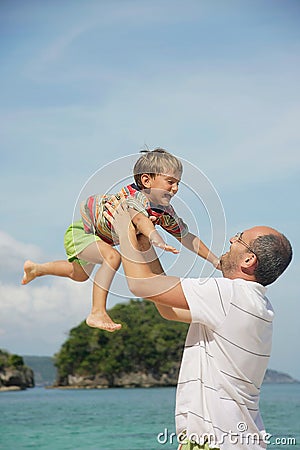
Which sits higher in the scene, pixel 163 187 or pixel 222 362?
pixel 163 187

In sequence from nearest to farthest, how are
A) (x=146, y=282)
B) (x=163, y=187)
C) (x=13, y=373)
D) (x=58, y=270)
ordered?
(x=146, y=282) → (x=163, y=187) → (x=58, y=270) → (x=13, y=373)

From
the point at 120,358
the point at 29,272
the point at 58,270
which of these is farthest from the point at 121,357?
the point at 58,270

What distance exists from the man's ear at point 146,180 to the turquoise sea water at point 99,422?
10.9 meters

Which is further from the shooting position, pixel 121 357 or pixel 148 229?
pixel 121 357

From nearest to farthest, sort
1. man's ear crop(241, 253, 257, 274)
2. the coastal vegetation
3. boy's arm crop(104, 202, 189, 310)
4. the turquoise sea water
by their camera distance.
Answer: boy's arm crop(104, 202, 189, 310)
man's ear crop(241, 253, 257, 274)
the turquoise sea water
the coastal vegetation

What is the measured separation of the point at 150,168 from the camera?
2738mm

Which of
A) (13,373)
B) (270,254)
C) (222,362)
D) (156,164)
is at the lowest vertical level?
(222,362)

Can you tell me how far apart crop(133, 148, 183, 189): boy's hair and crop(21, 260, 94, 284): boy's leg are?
1.75 ft

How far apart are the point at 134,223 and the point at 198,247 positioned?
1.08ft

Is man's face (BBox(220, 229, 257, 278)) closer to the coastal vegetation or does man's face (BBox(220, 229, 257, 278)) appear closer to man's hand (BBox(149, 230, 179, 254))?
man's hand (BBox(149, 230, 179, 254))

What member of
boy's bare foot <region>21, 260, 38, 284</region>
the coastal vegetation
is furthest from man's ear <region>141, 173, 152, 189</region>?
the coastal vegetation

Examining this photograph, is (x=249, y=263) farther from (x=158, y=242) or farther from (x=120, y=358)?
(x=120, y=358)

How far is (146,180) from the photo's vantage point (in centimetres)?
278

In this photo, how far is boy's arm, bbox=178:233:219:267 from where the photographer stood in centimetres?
288
